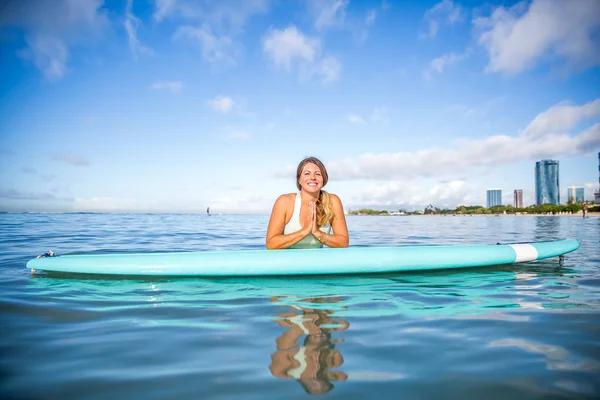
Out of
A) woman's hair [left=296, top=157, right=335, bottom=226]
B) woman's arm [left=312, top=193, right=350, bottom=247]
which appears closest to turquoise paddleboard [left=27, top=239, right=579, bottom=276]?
woman's arm [left=312, top=193, right=350, bottom=247]

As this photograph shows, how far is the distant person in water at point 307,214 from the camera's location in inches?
179

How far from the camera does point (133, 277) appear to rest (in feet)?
13.6

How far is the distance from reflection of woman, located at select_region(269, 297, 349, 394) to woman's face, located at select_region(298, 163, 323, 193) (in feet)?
7.22

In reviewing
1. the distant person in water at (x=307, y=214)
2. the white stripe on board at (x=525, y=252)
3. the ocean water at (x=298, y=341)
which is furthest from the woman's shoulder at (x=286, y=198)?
the white stripe on board at (x=525, y=252)

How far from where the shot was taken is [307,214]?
4.76 m

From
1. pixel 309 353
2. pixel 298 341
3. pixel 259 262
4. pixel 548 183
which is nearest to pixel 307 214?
pixel 259 262

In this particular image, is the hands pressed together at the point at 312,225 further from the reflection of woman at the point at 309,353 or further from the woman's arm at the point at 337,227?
the reflection of woman at the point at 309,353

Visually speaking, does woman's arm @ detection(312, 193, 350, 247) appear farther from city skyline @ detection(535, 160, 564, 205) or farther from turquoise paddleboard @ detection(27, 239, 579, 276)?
city skyline @ detection(535, 160, 564, 205)

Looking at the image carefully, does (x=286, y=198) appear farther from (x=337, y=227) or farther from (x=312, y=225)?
(x=337, y=227)

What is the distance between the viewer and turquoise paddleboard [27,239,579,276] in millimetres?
4098

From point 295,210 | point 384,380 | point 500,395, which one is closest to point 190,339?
point 384,380

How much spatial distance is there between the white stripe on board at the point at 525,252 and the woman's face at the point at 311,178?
2.88 metres

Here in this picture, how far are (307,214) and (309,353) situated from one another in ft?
9.51

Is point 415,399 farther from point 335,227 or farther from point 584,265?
point 584,265
